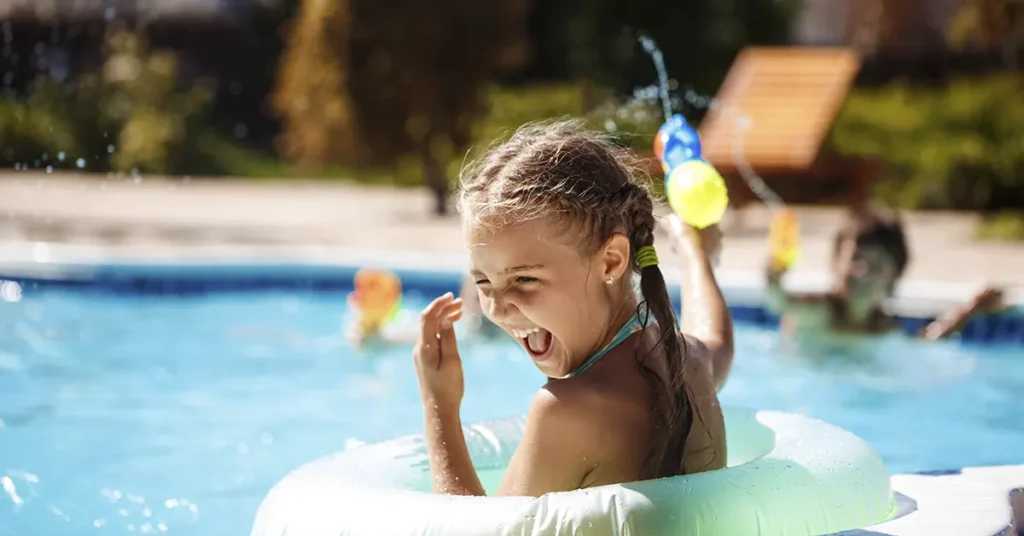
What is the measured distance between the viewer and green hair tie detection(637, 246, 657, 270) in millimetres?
2654

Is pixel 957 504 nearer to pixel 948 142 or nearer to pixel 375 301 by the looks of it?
pixel 375 301

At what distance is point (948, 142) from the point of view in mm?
13828

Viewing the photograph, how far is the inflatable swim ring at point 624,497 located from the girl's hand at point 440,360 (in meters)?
0.20

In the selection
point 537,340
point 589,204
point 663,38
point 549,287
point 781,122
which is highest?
point 663,38

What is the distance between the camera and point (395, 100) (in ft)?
45.2

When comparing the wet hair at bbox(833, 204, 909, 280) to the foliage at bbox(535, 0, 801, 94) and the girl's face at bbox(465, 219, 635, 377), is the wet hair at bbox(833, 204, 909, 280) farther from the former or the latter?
the foliage at bbox(535, 0, 801, 94)

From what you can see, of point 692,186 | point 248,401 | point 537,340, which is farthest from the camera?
point 248,401

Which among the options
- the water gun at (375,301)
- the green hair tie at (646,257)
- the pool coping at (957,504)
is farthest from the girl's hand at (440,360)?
the water gun at (375,301)

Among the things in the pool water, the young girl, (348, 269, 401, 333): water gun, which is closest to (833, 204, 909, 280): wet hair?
the pool water

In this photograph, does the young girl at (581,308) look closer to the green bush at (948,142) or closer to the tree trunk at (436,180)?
the green bush at (948,142)

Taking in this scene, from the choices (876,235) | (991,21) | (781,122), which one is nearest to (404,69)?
(781,122)

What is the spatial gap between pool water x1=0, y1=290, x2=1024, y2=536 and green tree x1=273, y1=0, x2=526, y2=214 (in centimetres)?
Result: 528

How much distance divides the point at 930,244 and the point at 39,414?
294 inches

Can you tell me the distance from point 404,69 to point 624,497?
11402 millimetres
